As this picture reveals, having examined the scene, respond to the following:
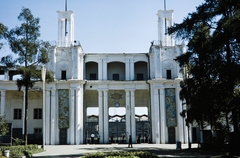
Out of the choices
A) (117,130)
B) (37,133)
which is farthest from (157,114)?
(37,133)

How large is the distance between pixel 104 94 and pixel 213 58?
20.9 metres

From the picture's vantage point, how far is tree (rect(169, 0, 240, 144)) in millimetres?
21062

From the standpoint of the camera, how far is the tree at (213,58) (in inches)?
829

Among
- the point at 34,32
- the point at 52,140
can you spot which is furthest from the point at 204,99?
the point at 52,140

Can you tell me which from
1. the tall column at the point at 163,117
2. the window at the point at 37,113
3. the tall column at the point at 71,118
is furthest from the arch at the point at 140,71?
the window at the point at 37,113

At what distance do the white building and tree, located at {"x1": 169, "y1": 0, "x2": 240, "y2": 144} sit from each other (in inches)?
611

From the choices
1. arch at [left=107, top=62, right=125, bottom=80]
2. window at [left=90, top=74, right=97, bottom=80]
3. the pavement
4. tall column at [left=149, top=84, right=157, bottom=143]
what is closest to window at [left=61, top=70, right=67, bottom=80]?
window at [left=90, top=74, right=97, bottom=80]

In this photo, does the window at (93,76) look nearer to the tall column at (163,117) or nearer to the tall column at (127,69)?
the tall column at (127,69)

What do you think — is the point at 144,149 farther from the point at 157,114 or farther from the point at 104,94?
the point at 104,94

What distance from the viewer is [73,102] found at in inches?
1575

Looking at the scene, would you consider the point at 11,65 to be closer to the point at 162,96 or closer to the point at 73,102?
the point at 73,102

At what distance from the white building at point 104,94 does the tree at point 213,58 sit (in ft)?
50.9

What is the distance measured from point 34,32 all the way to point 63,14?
15.8 meters

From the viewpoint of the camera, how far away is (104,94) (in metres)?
41.6
